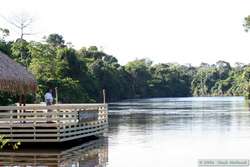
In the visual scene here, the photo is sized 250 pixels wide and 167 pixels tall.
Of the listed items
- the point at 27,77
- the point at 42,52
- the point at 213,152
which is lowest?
the point at 213,152

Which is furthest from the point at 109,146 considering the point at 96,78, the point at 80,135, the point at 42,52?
the point at 96,78

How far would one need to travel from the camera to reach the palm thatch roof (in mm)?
20062

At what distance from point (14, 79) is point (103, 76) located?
85.4m

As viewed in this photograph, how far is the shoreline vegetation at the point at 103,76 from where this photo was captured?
63.6 meters

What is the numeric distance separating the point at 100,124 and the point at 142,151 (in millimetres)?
6546

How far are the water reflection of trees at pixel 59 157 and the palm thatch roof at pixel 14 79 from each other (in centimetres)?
223

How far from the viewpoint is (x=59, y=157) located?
1816 centimetres

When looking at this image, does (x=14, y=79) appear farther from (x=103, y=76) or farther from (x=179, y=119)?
(x=103, y=76)

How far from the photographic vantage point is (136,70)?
463ft

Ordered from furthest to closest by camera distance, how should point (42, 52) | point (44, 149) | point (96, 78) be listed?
1. point (96, 78)
2. point (42, 52)
3. point (44, 149)

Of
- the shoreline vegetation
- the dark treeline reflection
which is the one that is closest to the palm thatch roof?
the dark treeline reflection

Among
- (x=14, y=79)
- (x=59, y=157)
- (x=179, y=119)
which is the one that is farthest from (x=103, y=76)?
(x=59, y=157)

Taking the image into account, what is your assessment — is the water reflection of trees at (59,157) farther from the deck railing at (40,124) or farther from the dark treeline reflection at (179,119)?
the dark treeline reflection at (179,119)

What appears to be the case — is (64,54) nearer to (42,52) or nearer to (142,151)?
(42,52)
